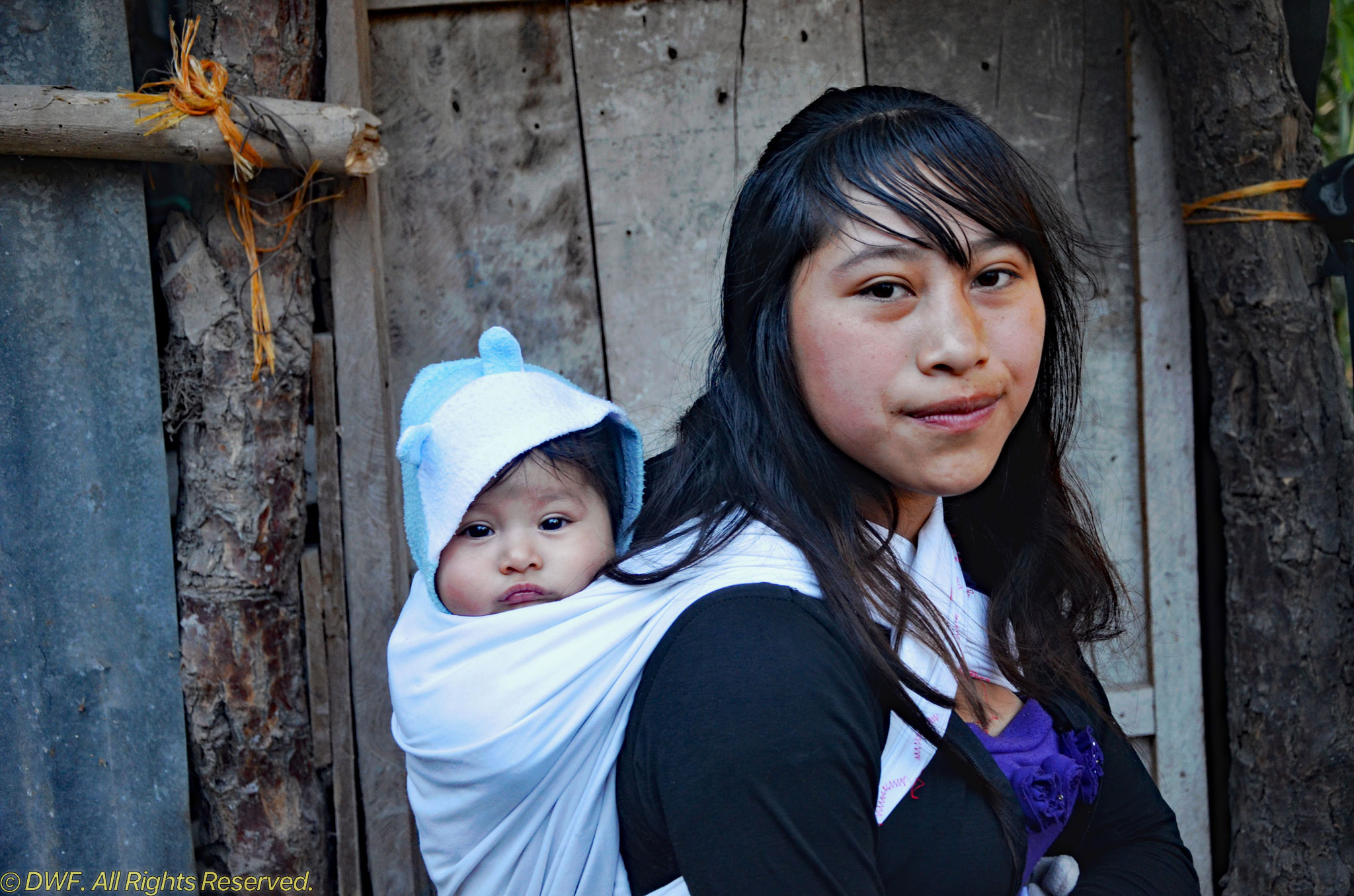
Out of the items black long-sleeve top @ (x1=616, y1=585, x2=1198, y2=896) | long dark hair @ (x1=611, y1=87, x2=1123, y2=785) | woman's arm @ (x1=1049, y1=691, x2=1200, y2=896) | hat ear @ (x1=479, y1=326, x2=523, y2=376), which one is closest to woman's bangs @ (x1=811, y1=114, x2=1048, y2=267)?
long dark hair @ (x1=611, y1=87, x2=1123, y2=785)

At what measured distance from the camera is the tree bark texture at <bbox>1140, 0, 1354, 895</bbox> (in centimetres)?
185

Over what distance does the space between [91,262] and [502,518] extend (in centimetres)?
97

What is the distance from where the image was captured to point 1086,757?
128 centimetres

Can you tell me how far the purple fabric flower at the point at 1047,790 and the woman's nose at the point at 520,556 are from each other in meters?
0.71

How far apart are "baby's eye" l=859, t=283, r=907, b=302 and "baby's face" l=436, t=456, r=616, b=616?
1.74 feet

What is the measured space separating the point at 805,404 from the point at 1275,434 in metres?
1.33

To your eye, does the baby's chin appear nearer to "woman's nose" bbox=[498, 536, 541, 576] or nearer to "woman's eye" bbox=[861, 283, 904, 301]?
"woman's nose" bbox=[498, 536, 541, 576]

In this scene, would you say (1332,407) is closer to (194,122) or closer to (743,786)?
(743,786)

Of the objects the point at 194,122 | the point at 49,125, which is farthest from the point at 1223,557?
the point at 49,125

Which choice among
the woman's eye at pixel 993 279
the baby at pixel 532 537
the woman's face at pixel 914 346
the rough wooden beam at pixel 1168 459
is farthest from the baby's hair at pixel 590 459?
the rough wooden beam at pixel 1168 459

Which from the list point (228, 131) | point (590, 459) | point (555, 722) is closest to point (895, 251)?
point (590, 459)

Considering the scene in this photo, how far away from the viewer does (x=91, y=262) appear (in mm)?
1637

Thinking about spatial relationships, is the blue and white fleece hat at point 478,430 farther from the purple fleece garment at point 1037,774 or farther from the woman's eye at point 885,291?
the purple fleece garment at point 1037,774

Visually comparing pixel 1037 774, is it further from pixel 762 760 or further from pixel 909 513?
pixel 762 760
